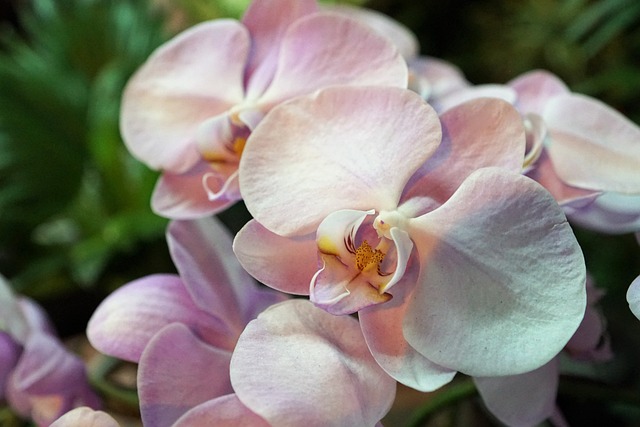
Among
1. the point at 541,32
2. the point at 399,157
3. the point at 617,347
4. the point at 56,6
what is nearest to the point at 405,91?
the point at 399,157

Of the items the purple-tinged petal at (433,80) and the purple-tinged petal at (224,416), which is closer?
the purple-tinged petal at (224,416)

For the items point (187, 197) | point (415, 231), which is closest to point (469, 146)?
point (415, 231)

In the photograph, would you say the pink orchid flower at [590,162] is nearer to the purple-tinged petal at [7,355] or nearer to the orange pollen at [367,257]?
the orange pollen at [367,257]

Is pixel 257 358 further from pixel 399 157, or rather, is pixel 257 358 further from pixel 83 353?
pixel 83 353

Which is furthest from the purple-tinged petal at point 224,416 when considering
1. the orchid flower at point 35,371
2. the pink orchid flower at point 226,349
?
the orchid flower at point 35,371

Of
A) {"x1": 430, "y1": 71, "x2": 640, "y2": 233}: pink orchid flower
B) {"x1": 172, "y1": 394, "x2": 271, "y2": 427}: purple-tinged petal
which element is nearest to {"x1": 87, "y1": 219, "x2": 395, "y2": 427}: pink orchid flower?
{"x1": 172, "y1": 394, "x2": 271, "y2": 427}: purple-tinged petal

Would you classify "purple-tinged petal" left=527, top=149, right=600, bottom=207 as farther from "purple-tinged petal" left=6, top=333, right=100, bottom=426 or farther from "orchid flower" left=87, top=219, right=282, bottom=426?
"purple-tinged petal" left=6, top=333, right=100, bottom=426
